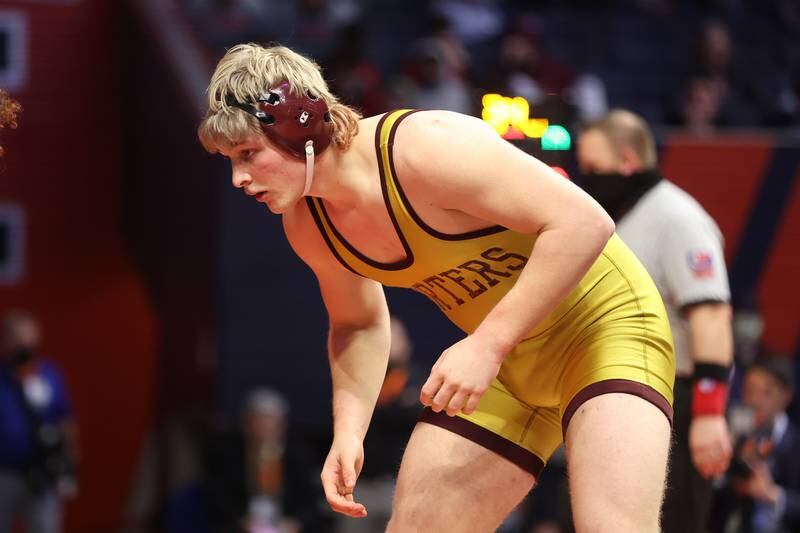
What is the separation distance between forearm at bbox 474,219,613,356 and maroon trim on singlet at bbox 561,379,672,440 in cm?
29

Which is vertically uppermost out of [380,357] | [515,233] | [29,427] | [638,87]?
[515,233]

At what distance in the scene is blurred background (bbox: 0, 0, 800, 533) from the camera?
28.2 feet

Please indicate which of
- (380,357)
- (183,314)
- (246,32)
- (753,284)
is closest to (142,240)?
(183,314)

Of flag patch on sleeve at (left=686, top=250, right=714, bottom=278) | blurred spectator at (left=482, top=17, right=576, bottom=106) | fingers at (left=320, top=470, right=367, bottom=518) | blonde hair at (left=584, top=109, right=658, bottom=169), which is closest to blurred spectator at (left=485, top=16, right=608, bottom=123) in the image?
blurred spectator at (left=482, top=17, right=576, bottom=106)

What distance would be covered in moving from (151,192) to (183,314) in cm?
123

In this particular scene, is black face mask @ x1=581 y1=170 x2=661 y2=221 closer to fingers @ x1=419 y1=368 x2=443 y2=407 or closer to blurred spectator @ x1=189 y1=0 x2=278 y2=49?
fingers @ x1=419 y1=368 x2=443 y2=407

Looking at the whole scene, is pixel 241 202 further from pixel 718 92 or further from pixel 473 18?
pixel 718 92

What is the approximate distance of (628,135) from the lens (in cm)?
490

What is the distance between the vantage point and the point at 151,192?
10492 millimetres

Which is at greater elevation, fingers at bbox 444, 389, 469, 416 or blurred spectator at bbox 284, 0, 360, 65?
fingers at bbox 444, 389, 469, 416

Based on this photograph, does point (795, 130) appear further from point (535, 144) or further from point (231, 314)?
point (535, 144)

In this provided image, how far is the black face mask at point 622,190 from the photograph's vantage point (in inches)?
188

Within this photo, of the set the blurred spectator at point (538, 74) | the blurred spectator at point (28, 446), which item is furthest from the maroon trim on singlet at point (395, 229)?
the blurred spectator at point (538, 74)

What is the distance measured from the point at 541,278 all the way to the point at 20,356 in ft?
21.0
